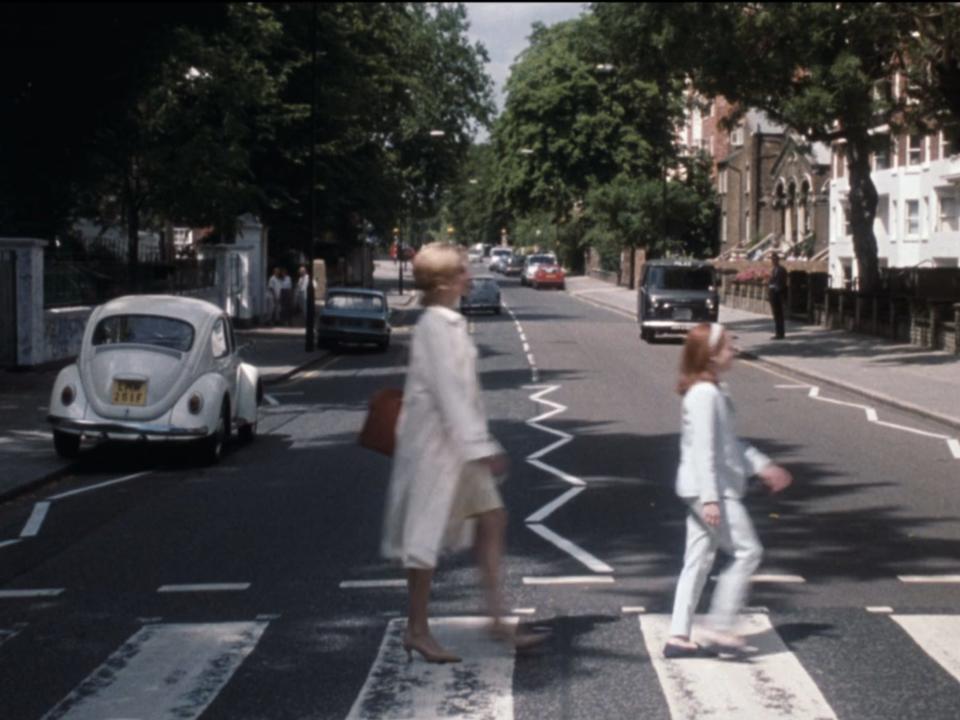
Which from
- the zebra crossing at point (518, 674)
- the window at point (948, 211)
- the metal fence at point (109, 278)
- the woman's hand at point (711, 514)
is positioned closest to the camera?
the zebra crossing at point (518, 674)

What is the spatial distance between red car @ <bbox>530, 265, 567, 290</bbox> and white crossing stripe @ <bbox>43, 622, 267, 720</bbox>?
83.9 metres

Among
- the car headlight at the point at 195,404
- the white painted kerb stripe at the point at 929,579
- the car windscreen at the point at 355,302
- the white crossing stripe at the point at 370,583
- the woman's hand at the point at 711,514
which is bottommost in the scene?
the white crossing stripe at the point at 370,583

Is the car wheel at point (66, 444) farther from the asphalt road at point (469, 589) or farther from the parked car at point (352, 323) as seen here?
the parked car at point (352, 323)

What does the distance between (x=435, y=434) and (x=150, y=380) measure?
9.50m

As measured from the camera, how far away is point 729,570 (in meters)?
7.73

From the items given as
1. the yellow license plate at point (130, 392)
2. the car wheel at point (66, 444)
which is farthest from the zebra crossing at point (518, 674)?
the car wheel at point (66, 444)

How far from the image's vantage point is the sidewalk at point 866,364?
23.9 metres

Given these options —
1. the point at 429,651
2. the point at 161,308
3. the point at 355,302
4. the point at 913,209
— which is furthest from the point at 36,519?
the point at 913,209

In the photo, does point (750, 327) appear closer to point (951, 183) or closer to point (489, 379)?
point (951, 183)

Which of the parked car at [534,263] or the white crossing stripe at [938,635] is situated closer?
the white crossing stripe at [938,635]

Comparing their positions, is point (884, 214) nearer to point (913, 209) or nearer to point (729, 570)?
point (913, 209)

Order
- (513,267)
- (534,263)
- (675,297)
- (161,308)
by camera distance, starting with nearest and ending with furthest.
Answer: (161,308) → (675,297) → (534,263) → (513,267)

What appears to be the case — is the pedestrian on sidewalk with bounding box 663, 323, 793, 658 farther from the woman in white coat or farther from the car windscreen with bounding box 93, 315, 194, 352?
the car windscreen with bounding box 93, 315, 194, 352

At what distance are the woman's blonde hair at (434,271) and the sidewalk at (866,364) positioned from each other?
13.9 metres
